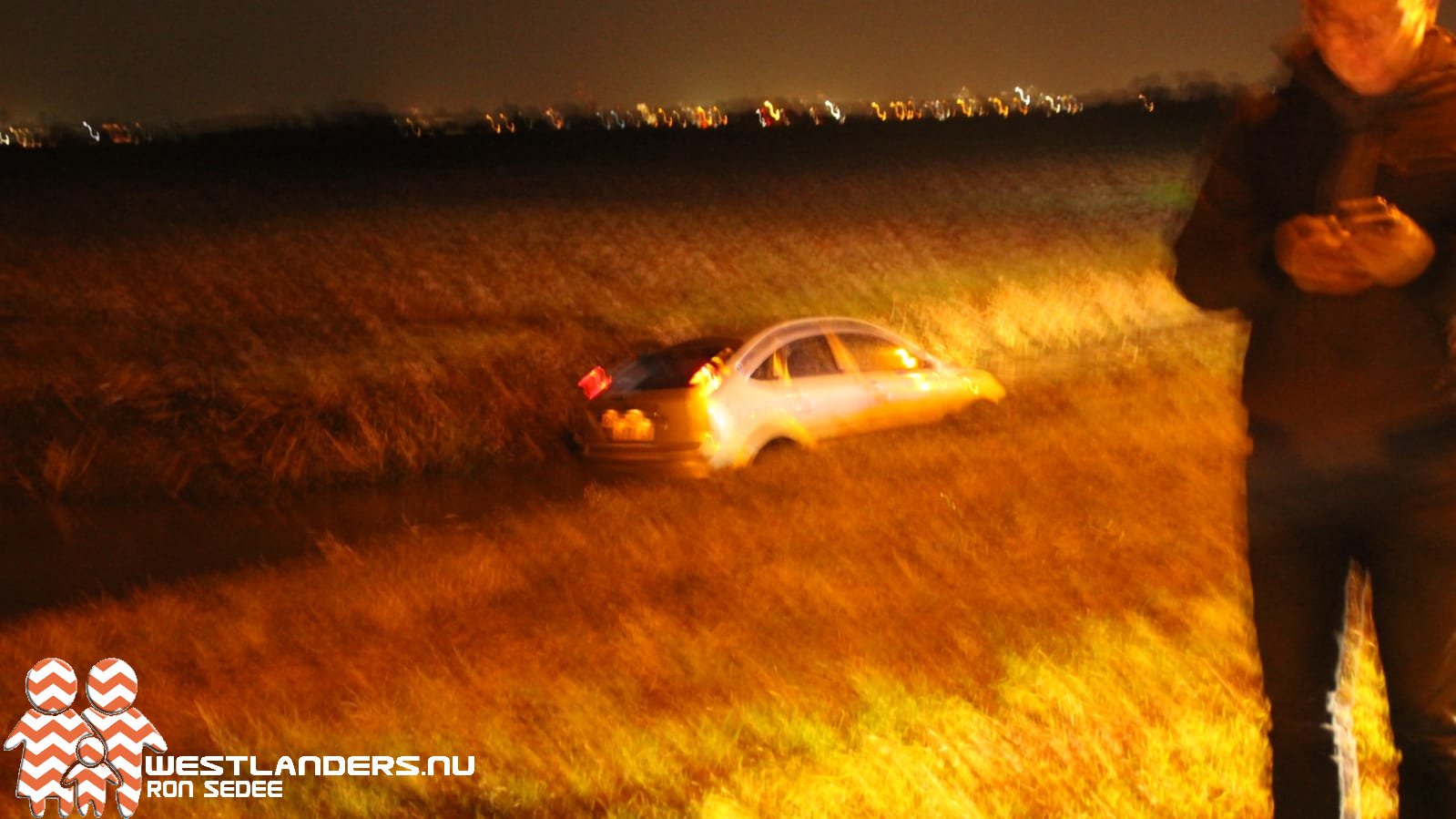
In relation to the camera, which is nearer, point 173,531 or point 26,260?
point 173,531

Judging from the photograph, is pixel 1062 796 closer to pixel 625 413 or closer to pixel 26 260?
pixel 625 413

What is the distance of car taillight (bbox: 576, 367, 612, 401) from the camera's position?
34.8 feet

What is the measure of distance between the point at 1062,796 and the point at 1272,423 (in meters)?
1.76

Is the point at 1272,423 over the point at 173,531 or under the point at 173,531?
over

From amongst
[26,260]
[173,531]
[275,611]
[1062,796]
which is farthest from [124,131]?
[1062,796]

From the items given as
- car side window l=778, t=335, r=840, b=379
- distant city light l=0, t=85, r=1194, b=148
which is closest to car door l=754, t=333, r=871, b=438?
car side window l=778, t=335, r=840, b=379

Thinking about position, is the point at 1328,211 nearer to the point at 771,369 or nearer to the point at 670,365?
the point at 670,365

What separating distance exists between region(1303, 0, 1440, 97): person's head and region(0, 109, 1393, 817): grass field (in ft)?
1.58

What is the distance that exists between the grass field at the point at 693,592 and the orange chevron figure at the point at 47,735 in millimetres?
137

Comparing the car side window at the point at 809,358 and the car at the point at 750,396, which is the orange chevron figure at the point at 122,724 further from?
the car side window at the point at 809,358

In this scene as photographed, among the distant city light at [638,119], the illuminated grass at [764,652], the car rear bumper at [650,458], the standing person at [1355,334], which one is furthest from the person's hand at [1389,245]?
the distant city light at [638,119]

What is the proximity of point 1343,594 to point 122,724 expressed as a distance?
4.38 meters

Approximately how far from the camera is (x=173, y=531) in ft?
32.4

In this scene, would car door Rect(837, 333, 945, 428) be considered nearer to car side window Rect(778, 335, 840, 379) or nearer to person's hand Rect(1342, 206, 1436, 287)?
car side window Rect(778, 335, 840, 379)
